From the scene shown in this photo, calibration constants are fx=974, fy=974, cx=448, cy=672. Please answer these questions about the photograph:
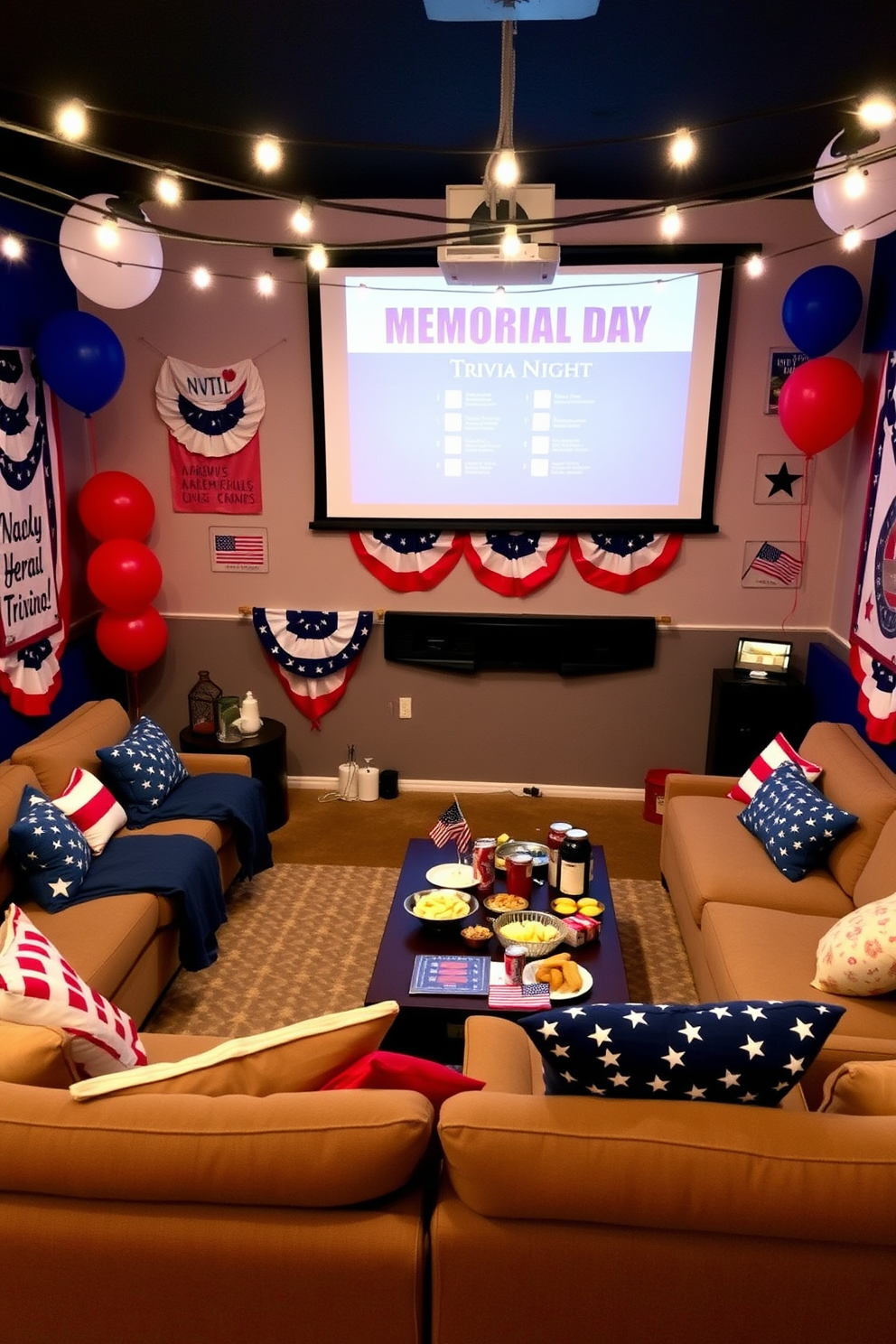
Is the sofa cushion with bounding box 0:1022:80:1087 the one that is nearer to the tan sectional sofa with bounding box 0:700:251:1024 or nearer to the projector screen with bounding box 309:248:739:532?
the tan sectional sofa with bounding box 0:700:251:1024

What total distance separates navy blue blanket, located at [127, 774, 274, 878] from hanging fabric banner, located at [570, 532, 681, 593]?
200 cm

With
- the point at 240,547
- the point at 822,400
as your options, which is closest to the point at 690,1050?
the point at 822,400

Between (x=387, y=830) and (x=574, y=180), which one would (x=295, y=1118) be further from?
(x=574, y=180)

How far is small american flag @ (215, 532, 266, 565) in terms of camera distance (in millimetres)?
5062

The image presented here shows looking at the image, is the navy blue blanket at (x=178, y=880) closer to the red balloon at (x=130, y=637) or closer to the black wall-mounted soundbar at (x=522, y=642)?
the red balloon at (x=130, y=637)

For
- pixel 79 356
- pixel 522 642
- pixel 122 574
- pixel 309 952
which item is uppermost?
pixel 79 356

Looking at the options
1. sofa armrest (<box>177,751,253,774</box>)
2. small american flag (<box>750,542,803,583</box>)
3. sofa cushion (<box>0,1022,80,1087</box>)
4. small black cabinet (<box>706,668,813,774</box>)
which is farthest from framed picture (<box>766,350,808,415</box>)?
sofa cushion (<box>0,1022,80,1087</box>)

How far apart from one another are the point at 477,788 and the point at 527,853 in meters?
1.83

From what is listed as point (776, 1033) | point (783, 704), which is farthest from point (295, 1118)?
point (783, 704)

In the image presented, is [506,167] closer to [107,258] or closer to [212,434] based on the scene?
[107,258]

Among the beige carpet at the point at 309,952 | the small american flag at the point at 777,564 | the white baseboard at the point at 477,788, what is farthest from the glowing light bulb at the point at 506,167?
the white baseboard at the point at 477,788

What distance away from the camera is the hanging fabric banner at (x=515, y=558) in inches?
194

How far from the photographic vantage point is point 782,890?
3.28m

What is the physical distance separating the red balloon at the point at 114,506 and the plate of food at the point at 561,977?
9.76 feet
